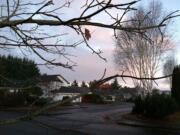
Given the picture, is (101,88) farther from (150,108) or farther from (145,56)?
(145,56)

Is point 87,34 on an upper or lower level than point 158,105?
lower

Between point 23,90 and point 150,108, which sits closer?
point 23,90

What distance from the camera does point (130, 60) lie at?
160ft

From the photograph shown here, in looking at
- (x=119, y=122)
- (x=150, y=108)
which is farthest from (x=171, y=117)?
(x=119, y=122)

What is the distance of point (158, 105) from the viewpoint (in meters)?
28.0

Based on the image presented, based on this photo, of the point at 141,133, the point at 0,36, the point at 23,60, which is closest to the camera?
the point at 0,36

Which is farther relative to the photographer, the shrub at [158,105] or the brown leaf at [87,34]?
the shrub at [158,105]

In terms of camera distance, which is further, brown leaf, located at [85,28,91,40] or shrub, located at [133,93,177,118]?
shrub, located at [133,93,177,118]

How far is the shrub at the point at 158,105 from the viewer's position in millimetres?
27714

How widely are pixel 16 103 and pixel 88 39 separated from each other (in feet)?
131

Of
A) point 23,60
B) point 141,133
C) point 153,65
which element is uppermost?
point 153,65

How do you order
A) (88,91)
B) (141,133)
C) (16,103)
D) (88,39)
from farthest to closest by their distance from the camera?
(16,103)
(141,133)
(88,39)
(88,91)

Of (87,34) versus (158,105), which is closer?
(87,34)

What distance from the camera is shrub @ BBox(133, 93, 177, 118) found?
27.7 meters
